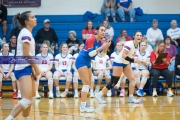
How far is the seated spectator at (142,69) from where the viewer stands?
477 inches

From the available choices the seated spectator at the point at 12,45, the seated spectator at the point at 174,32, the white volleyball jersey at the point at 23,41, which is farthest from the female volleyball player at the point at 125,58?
the seated spectator at the point at 174,32

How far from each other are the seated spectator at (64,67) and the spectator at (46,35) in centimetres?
153

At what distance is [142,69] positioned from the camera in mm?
12453

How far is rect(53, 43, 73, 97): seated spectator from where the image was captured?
39.4ft

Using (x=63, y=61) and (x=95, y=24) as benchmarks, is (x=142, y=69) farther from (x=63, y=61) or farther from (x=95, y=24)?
(x=95, y=24)

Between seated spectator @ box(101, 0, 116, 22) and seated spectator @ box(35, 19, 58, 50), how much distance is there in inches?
98.5

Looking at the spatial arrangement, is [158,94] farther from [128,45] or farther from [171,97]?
[128,45]

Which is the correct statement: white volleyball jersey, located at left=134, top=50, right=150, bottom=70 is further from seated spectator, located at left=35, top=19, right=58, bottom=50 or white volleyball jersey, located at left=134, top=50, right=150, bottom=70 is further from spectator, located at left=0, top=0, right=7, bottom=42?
spectator, located at left=0, top=0, right=7, bottom=42

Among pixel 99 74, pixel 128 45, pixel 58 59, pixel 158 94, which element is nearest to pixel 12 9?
pixel 58 59

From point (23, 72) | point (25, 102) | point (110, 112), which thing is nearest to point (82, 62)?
point (110, 112)

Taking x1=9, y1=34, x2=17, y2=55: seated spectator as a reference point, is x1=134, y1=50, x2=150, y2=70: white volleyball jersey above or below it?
below

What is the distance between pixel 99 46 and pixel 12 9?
8.52 metres

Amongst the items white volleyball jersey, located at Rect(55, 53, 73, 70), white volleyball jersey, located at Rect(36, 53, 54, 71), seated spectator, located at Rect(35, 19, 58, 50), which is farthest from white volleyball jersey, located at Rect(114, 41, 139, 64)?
seated spectator, located at Rect(35, 19, 58, 50)

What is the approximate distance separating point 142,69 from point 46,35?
3502mm
